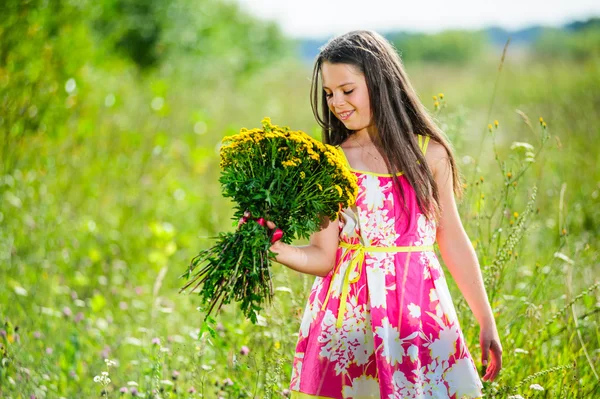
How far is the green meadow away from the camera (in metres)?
2.61

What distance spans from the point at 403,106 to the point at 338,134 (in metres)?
0.25

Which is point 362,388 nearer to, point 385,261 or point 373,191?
point 385,261

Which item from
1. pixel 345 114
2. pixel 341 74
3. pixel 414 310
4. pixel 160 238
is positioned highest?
pixel 341 74

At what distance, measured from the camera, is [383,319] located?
1983 mm

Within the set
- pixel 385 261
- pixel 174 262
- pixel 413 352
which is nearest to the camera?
pixel 413 352

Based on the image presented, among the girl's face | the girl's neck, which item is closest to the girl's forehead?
the girl's face

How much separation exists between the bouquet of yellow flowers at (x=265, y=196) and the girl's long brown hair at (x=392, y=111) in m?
0.29

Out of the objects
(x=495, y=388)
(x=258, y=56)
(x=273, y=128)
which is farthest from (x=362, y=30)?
(x=258, y=56)

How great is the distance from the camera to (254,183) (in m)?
1.85

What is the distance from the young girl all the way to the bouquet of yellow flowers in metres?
0.12

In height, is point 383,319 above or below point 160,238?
above

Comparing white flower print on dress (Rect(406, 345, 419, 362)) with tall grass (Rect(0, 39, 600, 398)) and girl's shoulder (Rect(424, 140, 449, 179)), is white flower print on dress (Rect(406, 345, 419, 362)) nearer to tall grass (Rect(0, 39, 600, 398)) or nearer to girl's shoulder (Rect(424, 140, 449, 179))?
tall grass (Rect(0, 39, 600, 398))

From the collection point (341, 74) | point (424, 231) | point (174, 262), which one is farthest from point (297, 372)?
point (174, 262)

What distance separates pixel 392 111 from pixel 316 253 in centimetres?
53
